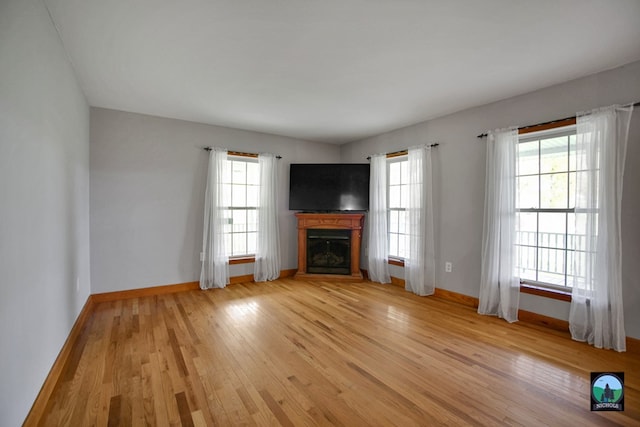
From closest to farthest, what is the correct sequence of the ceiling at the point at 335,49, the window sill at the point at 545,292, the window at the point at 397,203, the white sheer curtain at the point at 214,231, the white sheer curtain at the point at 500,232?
the ceiling at the point at 335,49, the window sill at the point at 545,292, the white sheer curtain at the point at 500,232, the white sheer curtain at the point at 214,231, the window at the point at 397,203

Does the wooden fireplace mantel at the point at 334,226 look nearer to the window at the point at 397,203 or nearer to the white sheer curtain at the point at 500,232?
the window at the point at 397,203

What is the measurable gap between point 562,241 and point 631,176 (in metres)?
0.81

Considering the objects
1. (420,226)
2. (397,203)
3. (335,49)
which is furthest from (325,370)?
(397,203)

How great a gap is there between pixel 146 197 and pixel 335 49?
10.7ft

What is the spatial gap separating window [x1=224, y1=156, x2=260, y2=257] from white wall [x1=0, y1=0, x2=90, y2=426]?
215cm

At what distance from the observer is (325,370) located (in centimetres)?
212

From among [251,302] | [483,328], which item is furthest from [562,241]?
[251,302]

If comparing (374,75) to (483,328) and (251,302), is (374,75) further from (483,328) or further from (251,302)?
(251,302)

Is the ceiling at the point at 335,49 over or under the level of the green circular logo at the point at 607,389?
over

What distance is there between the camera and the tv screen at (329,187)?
16.4 feet

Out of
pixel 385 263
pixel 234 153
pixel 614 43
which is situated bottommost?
pixel 385 263

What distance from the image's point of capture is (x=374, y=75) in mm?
2709

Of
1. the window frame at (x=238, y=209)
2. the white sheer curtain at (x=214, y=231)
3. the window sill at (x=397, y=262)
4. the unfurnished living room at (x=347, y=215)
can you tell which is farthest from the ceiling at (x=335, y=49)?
the window sill at (x=397, y=262)

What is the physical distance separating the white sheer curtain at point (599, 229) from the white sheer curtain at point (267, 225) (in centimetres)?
388
